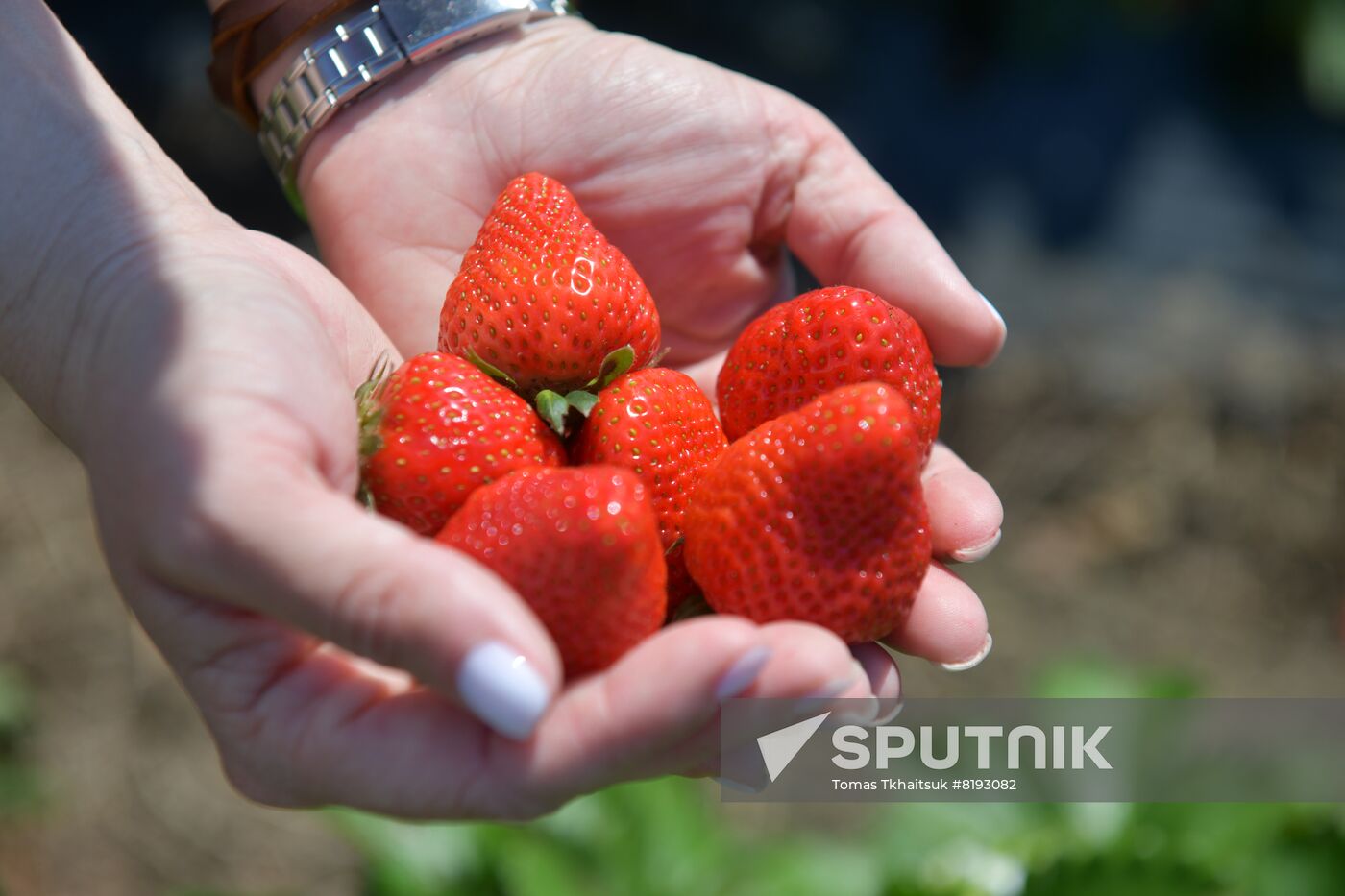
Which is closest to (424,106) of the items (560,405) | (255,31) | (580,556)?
(255,31)

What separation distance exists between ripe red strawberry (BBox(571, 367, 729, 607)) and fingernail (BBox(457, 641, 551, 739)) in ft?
1.75

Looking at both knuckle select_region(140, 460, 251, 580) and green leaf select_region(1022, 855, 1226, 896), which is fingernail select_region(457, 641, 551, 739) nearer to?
knuckle select_region(140, 460, 251, 580)

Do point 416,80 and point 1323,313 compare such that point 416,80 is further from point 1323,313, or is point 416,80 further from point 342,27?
point 1323,313

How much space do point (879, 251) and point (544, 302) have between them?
25.4 inches

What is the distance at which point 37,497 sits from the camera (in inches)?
138

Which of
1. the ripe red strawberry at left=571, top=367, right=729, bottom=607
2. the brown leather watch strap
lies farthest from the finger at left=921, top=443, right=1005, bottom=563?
the brown leather watch strap

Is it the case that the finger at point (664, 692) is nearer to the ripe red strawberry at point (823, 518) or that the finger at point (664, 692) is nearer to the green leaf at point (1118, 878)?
the ripe red strawberry at point (823, 518)

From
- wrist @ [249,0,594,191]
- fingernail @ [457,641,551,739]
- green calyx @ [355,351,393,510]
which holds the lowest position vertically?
fingernail @ [457,641,551,739]

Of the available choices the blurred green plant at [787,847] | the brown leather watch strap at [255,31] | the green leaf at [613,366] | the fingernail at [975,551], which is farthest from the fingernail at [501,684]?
the brown leather watch strap at [255,31]

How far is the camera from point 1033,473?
3852 millimetres

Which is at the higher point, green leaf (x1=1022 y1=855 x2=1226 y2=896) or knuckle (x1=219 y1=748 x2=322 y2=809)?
knuckle (x1=219 y1=748 x2=322 y2=809)

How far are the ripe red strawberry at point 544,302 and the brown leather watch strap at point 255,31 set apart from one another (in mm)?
599

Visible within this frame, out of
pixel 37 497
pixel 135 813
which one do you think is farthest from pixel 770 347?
A: pixel 37 497

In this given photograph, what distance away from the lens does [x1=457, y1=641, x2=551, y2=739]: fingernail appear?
1210mm
